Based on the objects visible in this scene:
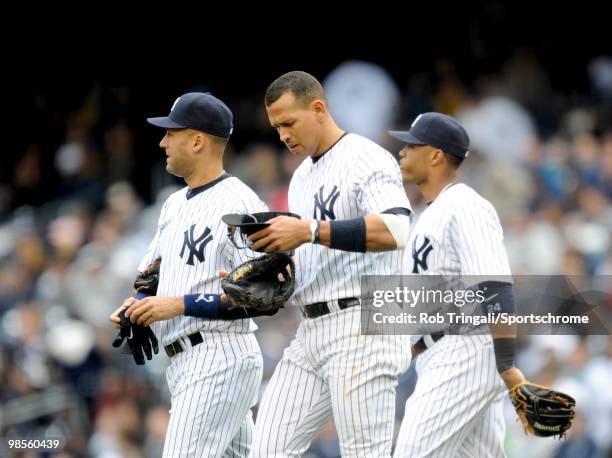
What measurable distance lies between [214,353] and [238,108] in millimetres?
6956

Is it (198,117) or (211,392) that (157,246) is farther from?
(211,392)

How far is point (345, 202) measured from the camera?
5.08m

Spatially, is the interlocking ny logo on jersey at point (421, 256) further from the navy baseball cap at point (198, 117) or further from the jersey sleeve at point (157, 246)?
the jersey sleeve at point (157, 246)

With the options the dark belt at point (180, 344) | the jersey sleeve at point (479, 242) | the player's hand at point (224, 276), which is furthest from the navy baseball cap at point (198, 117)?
the jersey sleeve at point (479, 242)

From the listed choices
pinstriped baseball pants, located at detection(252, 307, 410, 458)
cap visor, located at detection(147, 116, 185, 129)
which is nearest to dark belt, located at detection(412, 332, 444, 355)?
pinstriped baseball pants, located at detection(252, 307, 410, 458)

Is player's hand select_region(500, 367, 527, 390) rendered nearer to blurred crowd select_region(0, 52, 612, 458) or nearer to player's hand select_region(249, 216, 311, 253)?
player's hand select_region(249, 216, 311, 253)

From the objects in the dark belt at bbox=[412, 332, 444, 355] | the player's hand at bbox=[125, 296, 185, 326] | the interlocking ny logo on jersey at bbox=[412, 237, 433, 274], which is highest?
the interlocking ny logo on jersey at bbox=[412, 237, 433, 274]

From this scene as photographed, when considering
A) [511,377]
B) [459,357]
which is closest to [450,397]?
[459,357]

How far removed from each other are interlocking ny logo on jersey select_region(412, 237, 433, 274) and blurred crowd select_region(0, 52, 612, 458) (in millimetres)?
2713

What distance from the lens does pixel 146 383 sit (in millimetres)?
8984

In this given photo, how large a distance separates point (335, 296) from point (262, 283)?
1.01ft

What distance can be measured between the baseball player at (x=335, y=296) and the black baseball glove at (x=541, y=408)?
0.51 metres

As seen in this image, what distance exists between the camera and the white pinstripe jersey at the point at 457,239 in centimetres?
532

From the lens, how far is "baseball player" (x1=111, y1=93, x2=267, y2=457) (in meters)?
5.12
